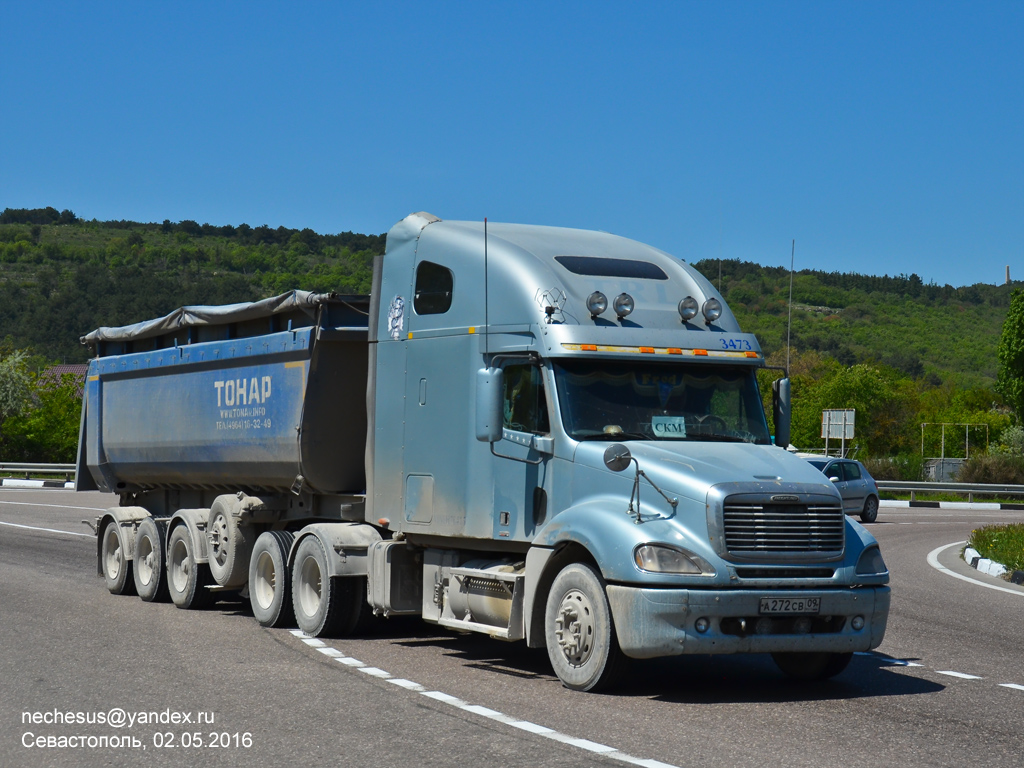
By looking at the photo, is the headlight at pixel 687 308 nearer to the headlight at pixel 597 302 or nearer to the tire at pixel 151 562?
the headlight at pixel 597 302

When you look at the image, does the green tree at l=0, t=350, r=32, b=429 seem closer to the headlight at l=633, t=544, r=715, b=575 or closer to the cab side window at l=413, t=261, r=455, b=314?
the cab side window at l=413, t=261, r=455, b=314

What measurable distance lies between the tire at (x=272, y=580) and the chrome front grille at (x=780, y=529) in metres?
5.39

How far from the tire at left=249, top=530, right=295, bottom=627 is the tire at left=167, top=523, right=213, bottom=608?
106 cm

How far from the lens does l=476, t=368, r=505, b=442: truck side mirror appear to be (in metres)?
9.49

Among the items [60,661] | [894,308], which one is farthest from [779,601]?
[894,308]

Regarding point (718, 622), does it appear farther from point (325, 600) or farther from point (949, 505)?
point (949, 505)

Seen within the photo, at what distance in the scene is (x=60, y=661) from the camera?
10312mm

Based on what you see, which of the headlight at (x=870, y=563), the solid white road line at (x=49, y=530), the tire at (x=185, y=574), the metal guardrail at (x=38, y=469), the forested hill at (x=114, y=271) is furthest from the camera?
the forested hill at (x=114, y=271)

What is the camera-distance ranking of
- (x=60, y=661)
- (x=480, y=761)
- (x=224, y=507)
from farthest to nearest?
(x=224, y=507) → (x=60, y=661) → (x=480, y=761)

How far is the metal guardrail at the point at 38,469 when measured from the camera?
167 ft

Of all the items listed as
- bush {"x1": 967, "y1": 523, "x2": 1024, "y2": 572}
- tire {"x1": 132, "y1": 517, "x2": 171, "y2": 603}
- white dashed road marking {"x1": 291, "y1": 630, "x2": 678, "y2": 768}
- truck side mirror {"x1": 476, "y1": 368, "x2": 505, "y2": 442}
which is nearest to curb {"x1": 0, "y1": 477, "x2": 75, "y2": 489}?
tire {"x1": 132, "y1": 517, "x2": 171, "y2": 603}

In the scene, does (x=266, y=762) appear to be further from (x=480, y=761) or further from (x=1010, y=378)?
(x=1010, y=378)

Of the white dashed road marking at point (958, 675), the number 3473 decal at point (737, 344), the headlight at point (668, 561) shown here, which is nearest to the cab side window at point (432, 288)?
the number 3473 decal at point (737, 344)

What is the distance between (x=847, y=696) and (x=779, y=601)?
98 cm
